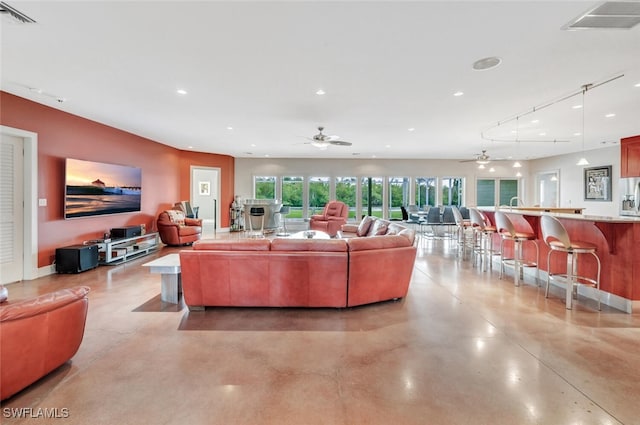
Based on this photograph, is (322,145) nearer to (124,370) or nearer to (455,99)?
(455,99)

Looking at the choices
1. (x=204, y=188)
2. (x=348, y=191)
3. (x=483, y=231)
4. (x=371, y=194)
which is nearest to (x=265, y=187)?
(x=204, y=188)

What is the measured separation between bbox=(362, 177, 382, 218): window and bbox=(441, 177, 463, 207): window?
8.21ft

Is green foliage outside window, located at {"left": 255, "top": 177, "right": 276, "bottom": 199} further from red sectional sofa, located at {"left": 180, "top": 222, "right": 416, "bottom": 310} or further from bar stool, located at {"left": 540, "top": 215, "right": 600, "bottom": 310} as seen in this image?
bar stool, located at {"left": 540, "top": 215, "right": 600, "bottom": 310}

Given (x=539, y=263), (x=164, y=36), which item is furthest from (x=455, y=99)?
(x=164, y=36)

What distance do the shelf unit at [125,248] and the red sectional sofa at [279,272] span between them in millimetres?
3263

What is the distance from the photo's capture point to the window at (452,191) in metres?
11.6

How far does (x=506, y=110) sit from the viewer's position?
16.3ft

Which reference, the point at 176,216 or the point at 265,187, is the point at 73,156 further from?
the point at 265,187

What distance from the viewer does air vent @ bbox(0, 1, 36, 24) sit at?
90.5 inches

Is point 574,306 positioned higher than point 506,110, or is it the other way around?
point 506,110

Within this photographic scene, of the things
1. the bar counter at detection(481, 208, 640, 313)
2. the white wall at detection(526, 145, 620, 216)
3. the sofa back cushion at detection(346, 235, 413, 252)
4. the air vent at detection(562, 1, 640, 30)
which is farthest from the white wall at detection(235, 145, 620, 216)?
the air vent at detection(562, 1, 640, 30)

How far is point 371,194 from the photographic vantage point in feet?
37.9

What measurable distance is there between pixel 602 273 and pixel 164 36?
5558 mm

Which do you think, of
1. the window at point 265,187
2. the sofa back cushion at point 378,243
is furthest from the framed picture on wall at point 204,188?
the sofa back cushion at point 378,243
